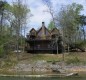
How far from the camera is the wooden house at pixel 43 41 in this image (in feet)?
267

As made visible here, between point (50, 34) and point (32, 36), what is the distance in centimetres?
480

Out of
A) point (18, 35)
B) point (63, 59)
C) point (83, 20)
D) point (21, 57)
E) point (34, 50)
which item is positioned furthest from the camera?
point (83, 20)

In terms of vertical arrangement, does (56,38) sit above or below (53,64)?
above

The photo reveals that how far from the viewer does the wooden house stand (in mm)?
81438

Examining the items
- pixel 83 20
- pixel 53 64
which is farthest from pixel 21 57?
pixel 83 20

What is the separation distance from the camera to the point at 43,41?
84812 mm

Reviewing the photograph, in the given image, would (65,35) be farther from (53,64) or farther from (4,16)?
(53,64)

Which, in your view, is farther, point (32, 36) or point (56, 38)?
point (32, 36)

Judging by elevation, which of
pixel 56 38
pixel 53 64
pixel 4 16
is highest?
pixel 4 16

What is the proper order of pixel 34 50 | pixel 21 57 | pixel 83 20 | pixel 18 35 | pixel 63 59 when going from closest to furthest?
pixel 63 59, pixel 21 57, pixel 18 35, pixel 34 50, pixel 83 20

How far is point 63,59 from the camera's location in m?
66.6

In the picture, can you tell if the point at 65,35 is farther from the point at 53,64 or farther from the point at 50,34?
the point at 53,64

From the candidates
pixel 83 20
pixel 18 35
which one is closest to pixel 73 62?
pixel 18 35

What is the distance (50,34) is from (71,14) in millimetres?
8032
